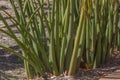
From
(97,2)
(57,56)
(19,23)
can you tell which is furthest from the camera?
(97,2)

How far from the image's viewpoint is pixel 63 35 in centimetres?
370

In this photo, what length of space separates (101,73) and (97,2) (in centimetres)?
68

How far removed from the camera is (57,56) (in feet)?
12.3

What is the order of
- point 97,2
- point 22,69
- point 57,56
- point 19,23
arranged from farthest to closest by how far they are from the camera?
point 22,69 < point 97,2 < point 57,56 < point 19,23

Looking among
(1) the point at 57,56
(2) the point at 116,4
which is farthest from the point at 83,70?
(2) the point at 116,4

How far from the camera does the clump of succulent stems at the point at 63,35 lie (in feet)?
11.7

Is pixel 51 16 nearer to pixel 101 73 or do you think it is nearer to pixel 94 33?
pixel 94 33

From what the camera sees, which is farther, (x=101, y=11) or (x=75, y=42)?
(x=101, y=11)

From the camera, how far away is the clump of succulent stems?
141 inches

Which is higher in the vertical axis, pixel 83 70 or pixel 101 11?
pixel 101 11

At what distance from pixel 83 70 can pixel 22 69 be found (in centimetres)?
67

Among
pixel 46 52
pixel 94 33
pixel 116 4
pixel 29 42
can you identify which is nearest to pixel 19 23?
pixel 29 42

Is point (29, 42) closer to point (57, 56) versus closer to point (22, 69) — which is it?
point (57, 56)

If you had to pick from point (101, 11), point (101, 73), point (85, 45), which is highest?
point (101, 11)
